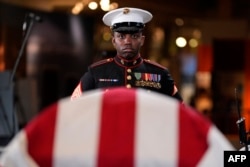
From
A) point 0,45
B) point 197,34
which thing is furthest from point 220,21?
point 0,45

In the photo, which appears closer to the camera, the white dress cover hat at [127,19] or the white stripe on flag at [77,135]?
the white stripe on flag at [77,135]

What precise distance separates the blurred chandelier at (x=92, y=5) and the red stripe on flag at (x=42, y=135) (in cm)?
Answer: 771

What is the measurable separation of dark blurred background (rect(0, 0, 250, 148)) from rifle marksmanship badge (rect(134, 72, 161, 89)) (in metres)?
3.48

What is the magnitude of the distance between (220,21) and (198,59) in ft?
2.81

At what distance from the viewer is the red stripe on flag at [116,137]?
1.25 meters

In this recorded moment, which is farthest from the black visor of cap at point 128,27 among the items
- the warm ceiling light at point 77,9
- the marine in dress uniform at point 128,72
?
the warm ceiling light at point 77,9

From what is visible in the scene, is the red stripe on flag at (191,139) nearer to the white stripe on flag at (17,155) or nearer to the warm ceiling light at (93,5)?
the white stripe on flag at (17,155)

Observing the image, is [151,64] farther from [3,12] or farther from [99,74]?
[3,12]

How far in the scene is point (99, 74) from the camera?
3156 millimetres

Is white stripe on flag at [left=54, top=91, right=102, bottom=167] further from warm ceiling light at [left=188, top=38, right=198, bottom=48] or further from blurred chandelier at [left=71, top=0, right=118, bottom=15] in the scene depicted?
warm ceiling light at [left=188, top=38, right=198, bottom=48]

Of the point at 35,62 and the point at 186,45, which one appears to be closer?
the point at 35,62

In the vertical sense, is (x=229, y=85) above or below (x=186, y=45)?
below

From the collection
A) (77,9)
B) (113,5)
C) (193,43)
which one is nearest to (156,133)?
(113,5)

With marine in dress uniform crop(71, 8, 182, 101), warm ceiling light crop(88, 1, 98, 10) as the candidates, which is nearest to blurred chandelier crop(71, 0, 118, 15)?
warm ceiling light crop(88, 1, 98, 10)
